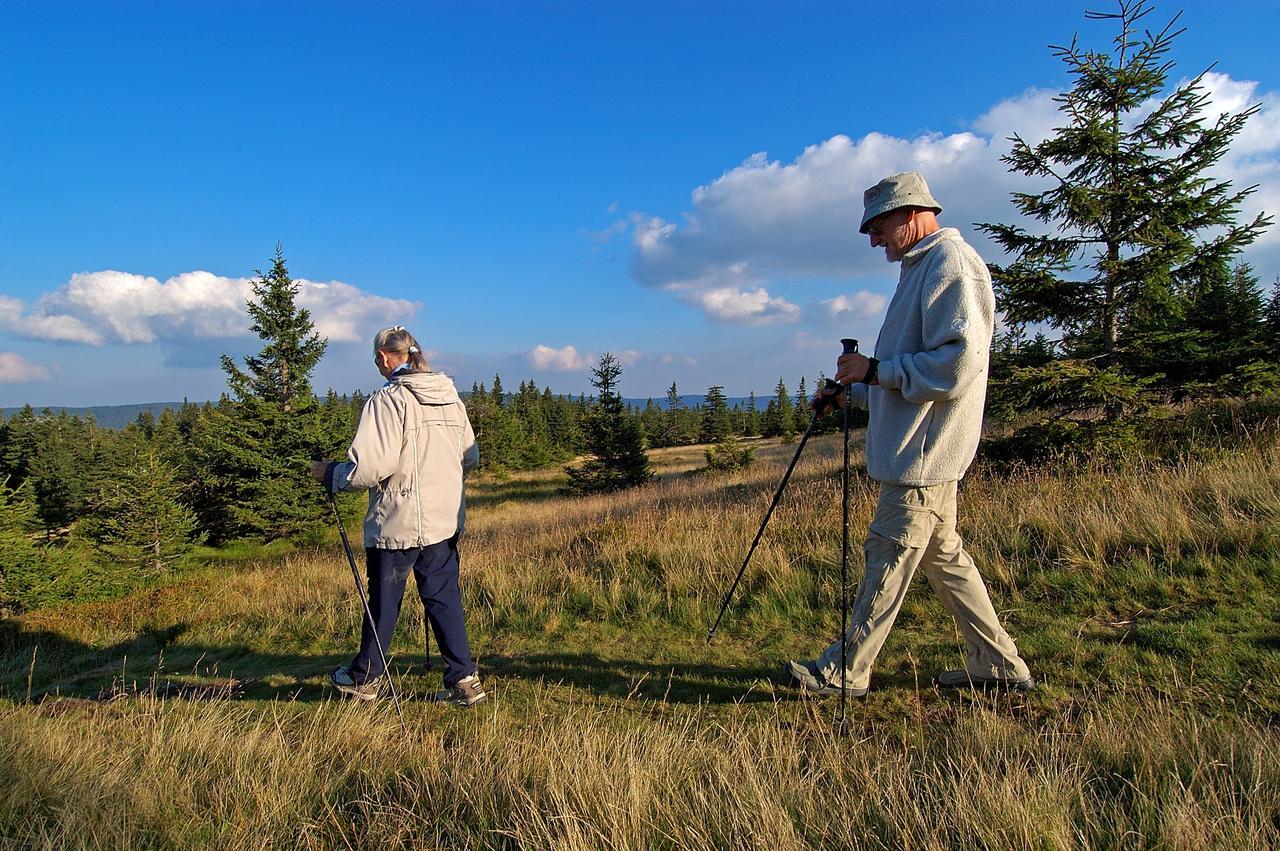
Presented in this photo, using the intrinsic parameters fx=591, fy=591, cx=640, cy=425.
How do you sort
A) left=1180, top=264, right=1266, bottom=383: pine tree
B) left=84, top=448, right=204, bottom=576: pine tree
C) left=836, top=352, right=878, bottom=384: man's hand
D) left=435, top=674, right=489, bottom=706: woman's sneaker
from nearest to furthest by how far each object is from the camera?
left=836, top=352, right=878, bottom=384: man's hand
left=435, top=674, right=489, bottom=706: woman's sneaker
left=1180, top=264, right=1266, bottom=383: pine tree
left=84, top=448, right=204, bottom=576: pine tree

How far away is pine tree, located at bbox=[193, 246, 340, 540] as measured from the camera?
18641 mm

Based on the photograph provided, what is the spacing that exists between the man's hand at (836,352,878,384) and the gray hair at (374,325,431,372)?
8.39ft

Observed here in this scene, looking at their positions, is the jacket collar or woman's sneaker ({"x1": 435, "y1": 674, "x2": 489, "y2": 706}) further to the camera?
woman's sneaker ({"x1": 435, "y1": 674, "x2": 489, "y2": 706})

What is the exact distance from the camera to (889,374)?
2.76m

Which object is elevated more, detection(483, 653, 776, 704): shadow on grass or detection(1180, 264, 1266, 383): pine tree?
detection(1180, 264, 1266, 383): pine tree

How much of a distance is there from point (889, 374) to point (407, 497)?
9.25 feet

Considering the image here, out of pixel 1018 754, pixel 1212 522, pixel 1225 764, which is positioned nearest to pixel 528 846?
pixel 1018 754

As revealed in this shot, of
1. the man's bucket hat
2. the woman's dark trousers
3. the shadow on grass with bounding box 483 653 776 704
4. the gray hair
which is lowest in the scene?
the shadow on grass with bounding box 483 653 776 704

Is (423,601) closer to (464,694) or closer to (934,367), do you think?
(464,694)

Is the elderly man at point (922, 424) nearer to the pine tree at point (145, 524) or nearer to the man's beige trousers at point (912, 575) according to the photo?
the man's beige trousers at point (912, 575)

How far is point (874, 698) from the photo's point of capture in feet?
10.5

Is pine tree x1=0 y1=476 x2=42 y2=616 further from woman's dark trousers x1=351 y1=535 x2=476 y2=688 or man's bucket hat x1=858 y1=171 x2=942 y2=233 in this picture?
man's bucket hat x1=858 y1=171 x2=942 y2=233

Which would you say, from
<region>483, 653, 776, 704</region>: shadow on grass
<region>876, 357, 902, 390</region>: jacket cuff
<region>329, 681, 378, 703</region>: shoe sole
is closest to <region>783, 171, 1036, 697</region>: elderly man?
<region>876, 357, 902, 390</region>: jacket cuff

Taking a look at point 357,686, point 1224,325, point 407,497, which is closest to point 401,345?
point 407,497
